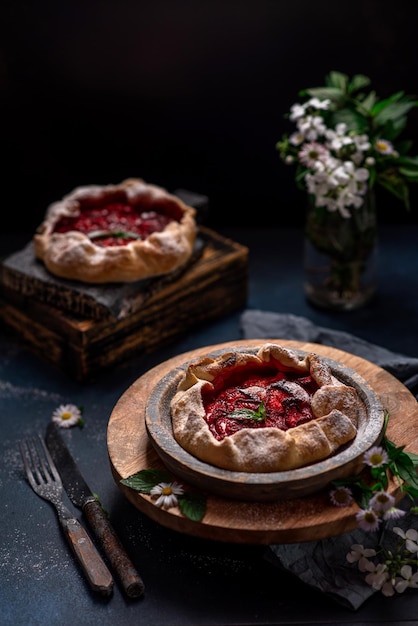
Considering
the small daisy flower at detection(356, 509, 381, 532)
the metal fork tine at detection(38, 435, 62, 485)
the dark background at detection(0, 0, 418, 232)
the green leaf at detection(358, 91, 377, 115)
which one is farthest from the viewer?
the dark background at detection(0, 0, 418, 232)

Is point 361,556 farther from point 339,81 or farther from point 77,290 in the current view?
point 339,81

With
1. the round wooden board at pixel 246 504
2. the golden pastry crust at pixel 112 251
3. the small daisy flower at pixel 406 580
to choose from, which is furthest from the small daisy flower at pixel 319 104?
the small daisy flower at pixel 406 580

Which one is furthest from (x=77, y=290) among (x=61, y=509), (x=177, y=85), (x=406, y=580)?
(x=406, y=580)

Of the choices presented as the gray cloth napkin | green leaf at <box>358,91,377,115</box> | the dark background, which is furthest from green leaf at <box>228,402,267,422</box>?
the dark background

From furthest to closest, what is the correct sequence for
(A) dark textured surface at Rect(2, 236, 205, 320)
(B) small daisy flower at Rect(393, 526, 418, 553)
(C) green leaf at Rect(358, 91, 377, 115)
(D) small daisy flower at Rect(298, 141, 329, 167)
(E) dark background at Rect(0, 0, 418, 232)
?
(E) dark background at Rect(0, 0, 418, 232) → (C) green leaf at Rect(358, 91, 377, 115) → (D) small daisy flower at Rect(298, 141, 329, 167) → (A) dark textured surface at Rect(2, 236, 205, 320) → (B) small daisy flower at Rect(393, 526, 418, 553)

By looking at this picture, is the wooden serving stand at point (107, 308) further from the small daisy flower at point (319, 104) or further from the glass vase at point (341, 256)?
the small daisy flower at point (319, 104)

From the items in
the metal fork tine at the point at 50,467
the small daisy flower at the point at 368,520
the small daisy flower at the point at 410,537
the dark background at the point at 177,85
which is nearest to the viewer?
the small daisy flower at the point at 368,520

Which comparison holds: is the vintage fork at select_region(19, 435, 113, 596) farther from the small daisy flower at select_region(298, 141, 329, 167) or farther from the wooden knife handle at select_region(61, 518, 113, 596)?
the small daisy flower at select_region(298, 141, 329, 167)
